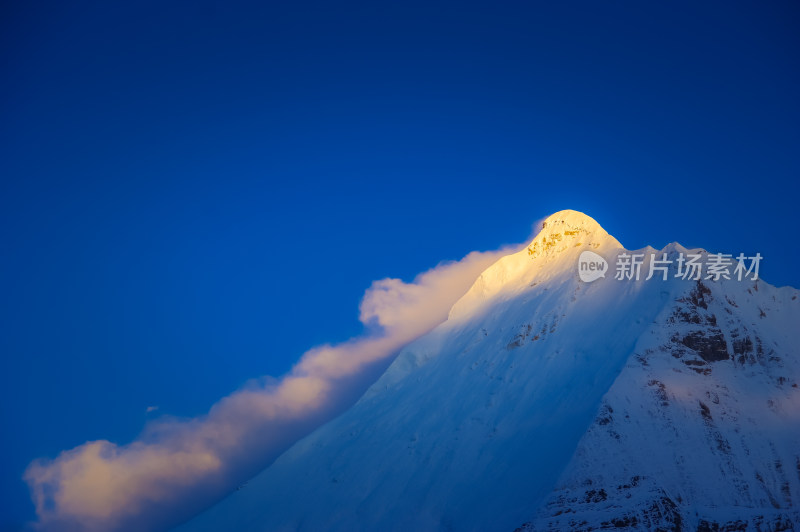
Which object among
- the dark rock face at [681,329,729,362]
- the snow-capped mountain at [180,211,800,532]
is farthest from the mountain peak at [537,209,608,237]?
the dark rock face at [681,329,729,362]

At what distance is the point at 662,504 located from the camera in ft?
209

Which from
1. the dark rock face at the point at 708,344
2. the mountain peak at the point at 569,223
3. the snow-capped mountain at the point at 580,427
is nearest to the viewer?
the snow-capped mountain at the point at 580,427

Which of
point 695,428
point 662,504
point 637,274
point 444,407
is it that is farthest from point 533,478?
point 637,274

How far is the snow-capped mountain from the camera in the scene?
6756 centimetres

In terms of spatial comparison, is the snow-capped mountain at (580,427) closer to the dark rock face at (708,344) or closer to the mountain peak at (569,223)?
the dark rock face at (708,344)

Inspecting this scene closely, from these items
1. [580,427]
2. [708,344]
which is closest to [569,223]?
[708,344]

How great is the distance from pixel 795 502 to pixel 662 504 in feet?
68.3

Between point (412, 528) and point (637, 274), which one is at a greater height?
point (637, 274)

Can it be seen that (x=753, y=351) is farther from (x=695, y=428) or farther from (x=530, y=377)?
(x=530, y=377)

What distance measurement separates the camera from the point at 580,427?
7619 cm

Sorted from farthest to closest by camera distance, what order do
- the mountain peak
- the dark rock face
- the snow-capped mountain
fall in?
the mountain peak → the dark rock face → the snow-capped mountain

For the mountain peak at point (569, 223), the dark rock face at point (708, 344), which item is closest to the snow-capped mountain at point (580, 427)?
the dark rock face at point (708, 344)

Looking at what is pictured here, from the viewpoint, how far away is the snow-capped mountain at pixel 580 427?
67.6 meters

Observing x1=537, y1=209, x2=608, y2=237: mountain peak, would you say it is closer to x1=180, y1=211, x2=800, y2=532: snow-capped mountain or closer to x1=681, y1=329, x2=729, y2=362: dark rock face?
x1=180, y1=211, x2=800, y2=532: snow-capped mountain
